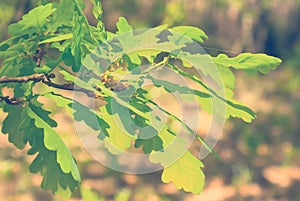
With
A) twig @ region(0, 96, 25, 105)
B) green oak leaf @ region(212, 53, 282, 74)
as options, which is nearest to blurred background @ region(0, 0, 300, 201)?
twig @ region(0, 96, 25, 105)

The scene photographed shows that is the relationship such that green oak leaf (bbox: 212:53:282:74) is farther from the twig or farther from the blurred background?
the blurred background

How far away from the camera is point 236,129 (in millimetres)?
4246

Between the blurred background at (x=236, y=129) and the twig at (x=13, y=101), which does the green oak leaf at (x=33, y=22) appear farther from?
the blurred background at (x=236, y=129)

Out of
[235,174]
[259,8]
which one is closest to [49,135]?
[235,174]

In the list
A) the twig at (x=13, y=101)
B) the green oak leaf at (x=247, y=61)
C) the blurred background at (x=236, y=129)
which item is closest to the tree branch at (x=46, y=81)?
the twig at (x=13, y=101)

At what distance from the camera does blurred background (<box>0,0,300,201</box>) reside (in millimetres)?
3398

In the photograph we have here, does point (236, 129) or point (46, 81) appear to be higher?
point (46, 81)

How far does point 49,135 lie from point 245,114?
32cm

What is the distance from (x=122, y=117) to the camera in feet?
2.64

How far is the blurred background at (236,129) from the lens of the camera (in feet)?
11.1

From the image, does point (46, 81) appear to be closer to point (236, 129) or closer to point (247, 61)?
point (247, 61)

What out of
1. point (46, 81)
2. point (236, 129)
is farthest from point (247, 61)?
point (236, 129)

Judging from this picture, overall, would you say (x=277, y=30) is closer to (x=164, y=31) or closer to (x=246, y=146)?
(x=246, y=146)

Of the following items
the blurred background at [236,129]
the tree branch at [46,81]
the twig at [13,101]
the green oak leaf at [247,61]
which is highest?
the green oak leaf at [247,61]
